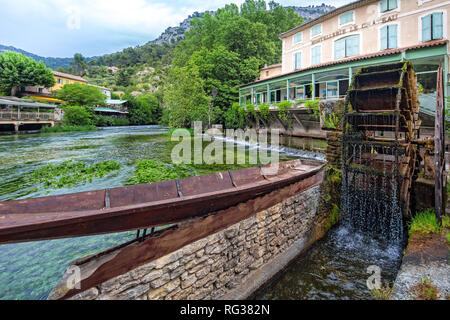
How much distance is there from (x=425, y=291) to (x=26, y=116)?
123ft

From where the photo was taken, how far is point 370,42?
57.5ft

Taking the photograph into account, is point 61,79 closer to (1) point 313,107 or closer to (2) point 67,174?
(2) point 67,174

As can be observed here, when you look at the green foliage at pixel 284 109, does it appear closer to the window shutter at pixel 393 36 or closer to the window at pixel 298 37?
the window shutter at pixel 393 36

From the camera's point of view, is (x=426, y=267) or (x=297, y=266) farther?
(x=297, y=266)

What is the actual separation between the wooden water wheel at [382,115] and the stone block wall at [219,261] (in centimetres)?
253

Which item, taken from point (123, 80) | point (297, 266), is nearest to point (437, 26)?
point (297, 266)

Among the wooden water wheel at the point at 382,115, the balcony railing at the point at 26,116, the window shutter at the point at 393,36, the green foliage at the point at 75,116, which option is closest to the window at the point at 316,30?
the window shutter at the point at 393,36

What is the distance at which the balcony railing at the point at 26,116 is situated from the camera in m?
26.4

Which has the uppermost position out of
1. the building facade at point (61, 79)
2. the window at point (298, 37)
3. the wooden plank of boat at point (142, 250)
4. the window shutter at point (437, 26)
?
the building facade at point (61, 79)

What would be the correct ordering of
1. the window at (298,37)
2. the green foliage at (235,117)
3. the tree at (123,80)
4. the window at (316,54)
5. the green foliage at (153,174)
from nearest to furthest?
1. the green foliage at (153,174)
2. the window at (316,54)
3. the window at (298,37)
4. the green foliage at (235,117)
5. the tree at (123,80)

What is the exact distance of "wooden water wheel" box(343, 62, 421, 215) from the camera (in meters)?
6.23
